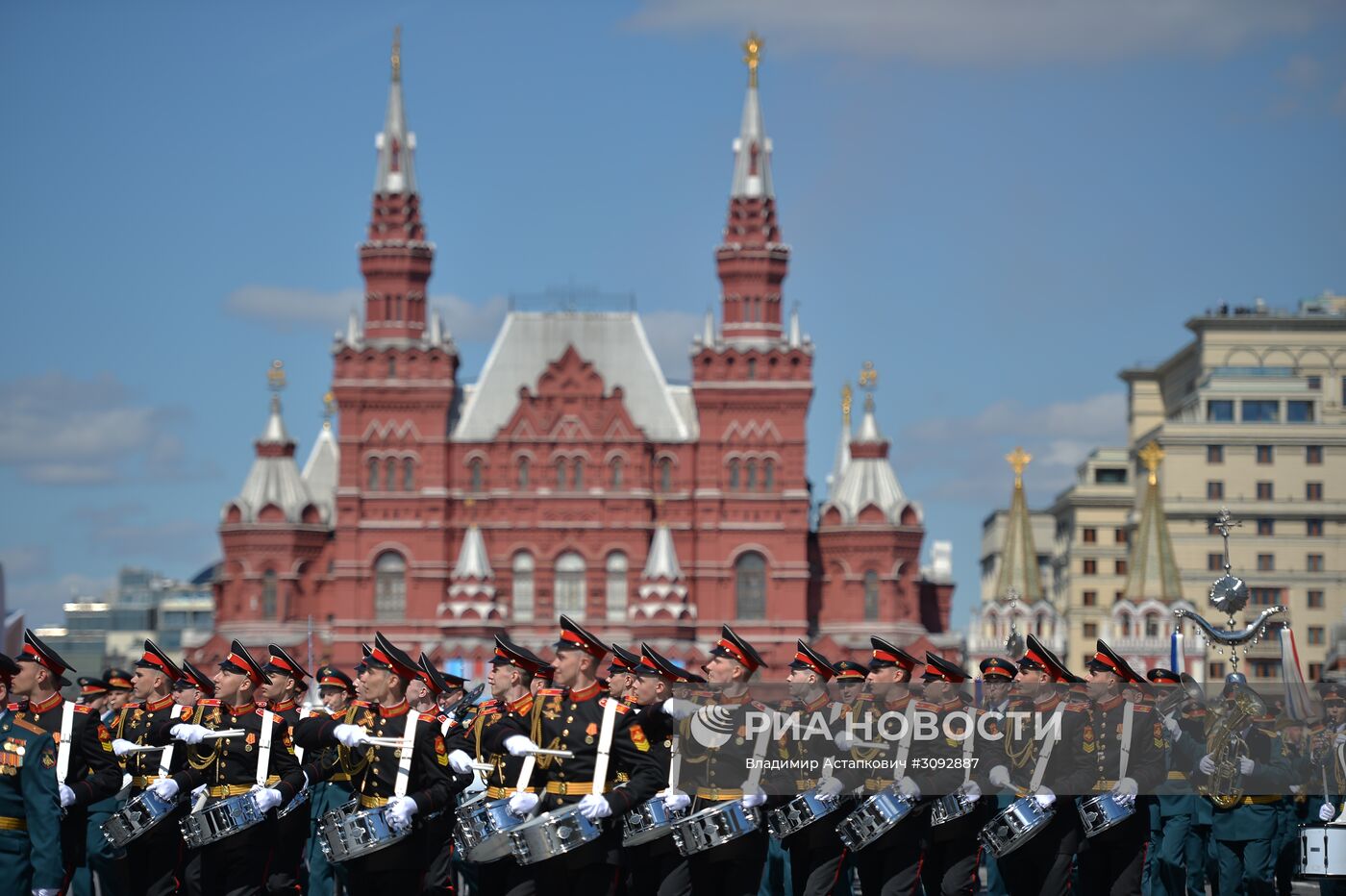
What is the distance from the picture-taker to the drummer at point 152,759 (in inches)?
582

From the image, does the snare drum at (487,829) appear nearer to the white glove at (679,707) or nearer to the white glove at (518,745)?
the white glove at (518,745)

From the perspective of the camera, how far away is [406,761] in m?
13.9

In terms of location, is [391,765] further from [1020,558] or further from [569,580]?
[1020,558]

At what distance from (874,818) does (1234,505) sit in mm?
76895

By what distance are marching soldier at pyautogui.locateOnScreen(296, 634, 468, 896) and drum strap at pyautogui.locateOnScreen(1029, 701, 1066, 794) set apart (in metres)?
3.93

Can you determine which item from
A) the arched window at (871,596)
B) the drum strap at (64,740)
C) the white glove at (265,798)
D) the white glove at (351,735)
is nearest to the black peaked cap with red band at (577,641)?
the white glove at (351,735)

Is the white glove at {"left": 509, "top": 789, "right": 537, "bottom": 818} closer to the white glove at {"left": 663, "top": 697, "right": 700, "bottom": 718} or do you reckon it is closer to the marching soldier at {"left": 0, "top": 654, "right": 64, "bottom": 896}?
the white glove at {"left": 663, "top": 697, "right": 700, "bottom": 718}

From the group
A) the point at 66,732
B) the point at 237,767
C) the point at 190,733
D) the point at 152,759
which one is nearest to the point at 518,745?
the point at 237,767

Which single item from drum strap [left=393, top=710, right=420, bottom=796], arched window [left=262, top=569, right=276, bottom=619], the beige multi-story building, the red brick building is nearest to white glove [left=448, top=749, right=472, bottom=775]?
drum strap [left=393, top=710, right=420, bottom=796]

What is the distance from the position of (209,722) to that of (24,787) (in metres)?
1.87

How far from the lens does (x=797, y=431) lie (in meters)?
71.8

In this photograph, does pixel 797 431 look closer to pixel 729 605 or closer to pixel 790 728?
pixel 729 605

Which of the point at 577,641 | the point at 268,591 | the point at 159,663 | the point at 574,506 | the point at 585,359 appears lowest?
the point at 159,663

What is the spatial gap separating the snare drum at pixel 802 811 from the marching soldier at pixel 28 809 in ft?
15.1
